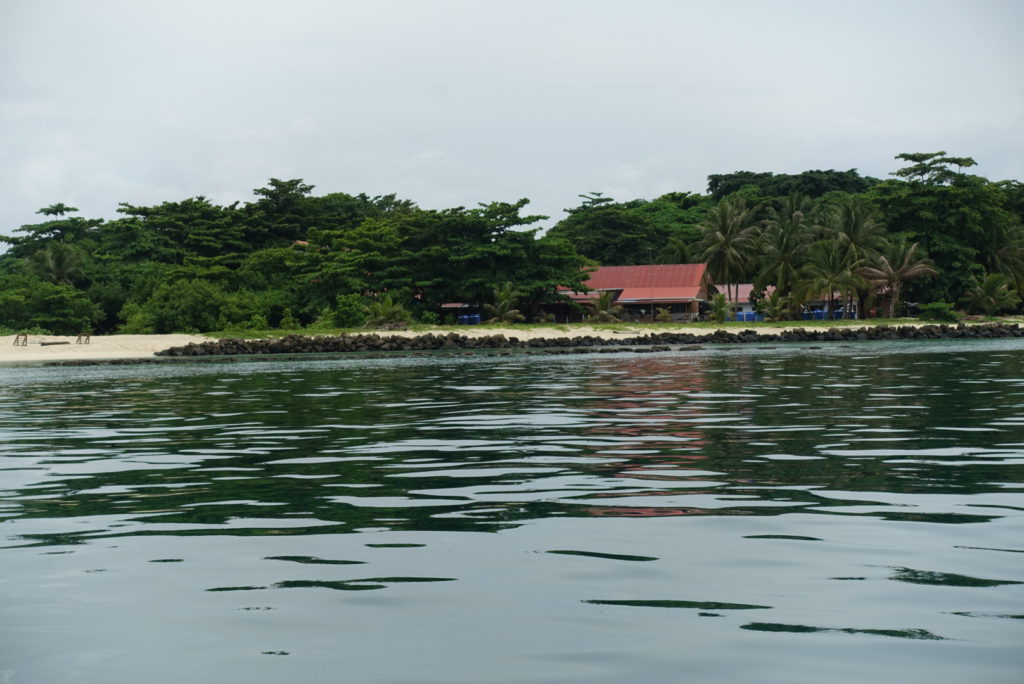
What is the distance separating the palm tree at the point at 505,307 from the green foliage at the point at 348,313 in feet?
25.0

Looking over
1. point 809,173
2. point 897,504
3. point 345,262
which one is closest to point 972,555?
point 897,504

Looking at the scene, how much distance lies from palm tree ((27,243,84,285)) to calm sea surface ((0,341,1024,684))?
5204 centimetres

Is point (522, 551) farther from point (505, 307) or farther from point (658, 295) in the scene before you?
point (658, 295)

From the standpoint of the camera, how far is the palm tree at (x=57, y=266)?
60.0 meters

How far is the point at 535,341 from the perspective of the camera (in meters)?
46.3

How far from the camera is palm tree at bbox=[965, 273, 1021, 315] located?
64.1 m

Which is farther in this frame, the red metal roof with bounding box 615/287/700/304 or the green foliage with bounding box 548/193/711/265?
the green foliage with bounding box 548/193/711/265

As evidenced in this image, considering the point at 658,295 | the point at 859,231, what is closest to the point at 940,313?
the point at 859,231

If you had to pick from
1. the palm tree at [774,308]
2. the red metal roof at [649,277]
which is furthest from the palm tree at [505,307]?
the palm tree at [774,308]

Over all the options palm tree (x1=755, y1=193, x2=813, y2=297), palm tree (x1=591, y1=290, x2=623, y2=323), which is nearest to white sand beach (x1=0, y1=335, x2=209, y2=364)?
palm tree (x1=591, y1=290, x2=623, y2=323)

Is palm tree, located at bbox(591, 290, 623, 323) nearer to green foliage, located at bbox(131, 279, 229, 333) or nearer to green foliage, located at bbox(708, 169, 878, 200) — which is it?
green foliage, located at bbox(131, 279, 229, 333)

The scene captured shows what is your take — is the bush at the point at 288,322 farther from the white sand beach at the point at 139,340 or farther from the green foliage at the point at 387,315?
the green foliage at the point at 387,315

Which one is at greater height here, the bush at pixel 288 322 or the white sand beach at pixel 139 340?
the bush at pixel 288 322

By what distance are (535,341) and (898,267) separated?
28537mm
